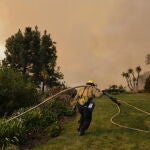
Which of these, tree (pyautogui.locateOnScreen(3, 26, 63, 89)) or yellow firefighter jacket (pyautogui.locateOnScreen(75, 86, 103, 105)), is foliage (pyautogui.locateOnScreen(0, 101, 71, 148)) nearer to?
yellow firefighter jacket (pyautogui.locateOnScreen(75, 86, 103, 105))

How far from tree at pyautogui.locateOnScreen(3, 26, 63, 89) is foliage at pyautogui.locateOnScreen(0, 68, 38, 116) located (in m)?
37.5

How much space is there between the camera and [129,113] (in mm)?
24094

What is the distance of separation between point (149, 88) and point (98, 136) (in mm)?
38458

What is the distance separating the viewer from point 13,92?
2711 centimetres

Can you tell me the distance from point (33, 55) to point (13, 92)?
42.2 meters

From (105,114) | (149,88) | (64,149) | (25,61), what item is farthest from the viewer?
(25,61)

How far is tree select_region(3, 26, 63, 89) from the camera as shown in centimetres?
6794

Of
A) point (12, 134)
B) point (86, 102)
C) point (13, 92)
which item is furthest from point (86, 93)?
point (13, 92)

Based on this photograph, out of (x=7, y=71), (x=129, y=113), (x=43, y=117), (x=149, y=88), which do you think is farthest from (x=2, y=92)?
(x=149, y=88)

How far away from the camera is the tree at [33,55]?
67938 millimetres

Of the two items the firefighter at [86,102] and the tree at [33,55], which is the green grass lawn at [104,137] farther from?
the tree at [33,55]

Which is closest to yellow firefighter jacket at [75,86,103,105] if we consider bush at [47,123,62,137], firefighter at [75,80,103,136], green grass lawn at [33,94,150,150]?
firefighter at [75,80,103,136]

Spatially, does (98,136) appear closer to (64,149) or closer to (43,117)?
(64,149)

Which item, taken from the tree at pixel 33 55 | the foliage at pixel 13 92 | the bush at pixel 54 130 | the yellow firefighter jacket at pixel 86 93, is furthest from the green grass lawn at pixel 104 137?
the tree at pixel 33 55
